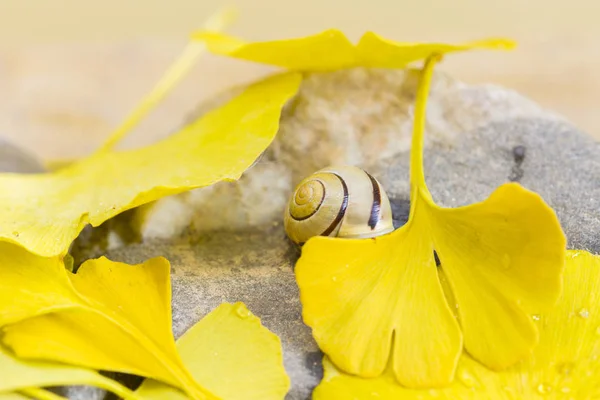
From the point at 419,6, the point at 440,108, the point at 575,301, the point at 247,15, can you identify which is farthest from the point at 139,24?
the point at 575,301

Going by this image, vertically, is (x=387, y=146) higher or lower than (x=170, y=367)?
higher

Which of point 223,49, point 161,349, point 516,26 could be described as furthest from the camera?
point 516,26

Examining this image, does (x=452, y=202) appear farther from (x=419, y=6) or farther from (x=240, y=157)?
(x=419, y=6)

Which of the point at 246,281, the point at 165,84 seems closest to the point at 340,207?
the point at 246,281

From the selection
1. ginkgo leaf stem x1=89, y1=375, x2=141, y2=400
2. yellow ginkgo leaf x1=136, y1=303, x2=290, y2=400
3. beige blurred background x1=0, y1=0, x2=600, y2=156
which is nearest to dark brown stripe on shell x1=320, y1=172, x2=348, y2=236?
yellow ginkgo leaf x1=136, y1=303, x2=290, y2=400

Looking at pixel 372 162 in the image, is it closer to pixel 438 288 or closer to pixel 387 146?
pixel 387 146

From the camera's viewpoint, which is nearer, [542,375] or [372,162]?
[542,375]
